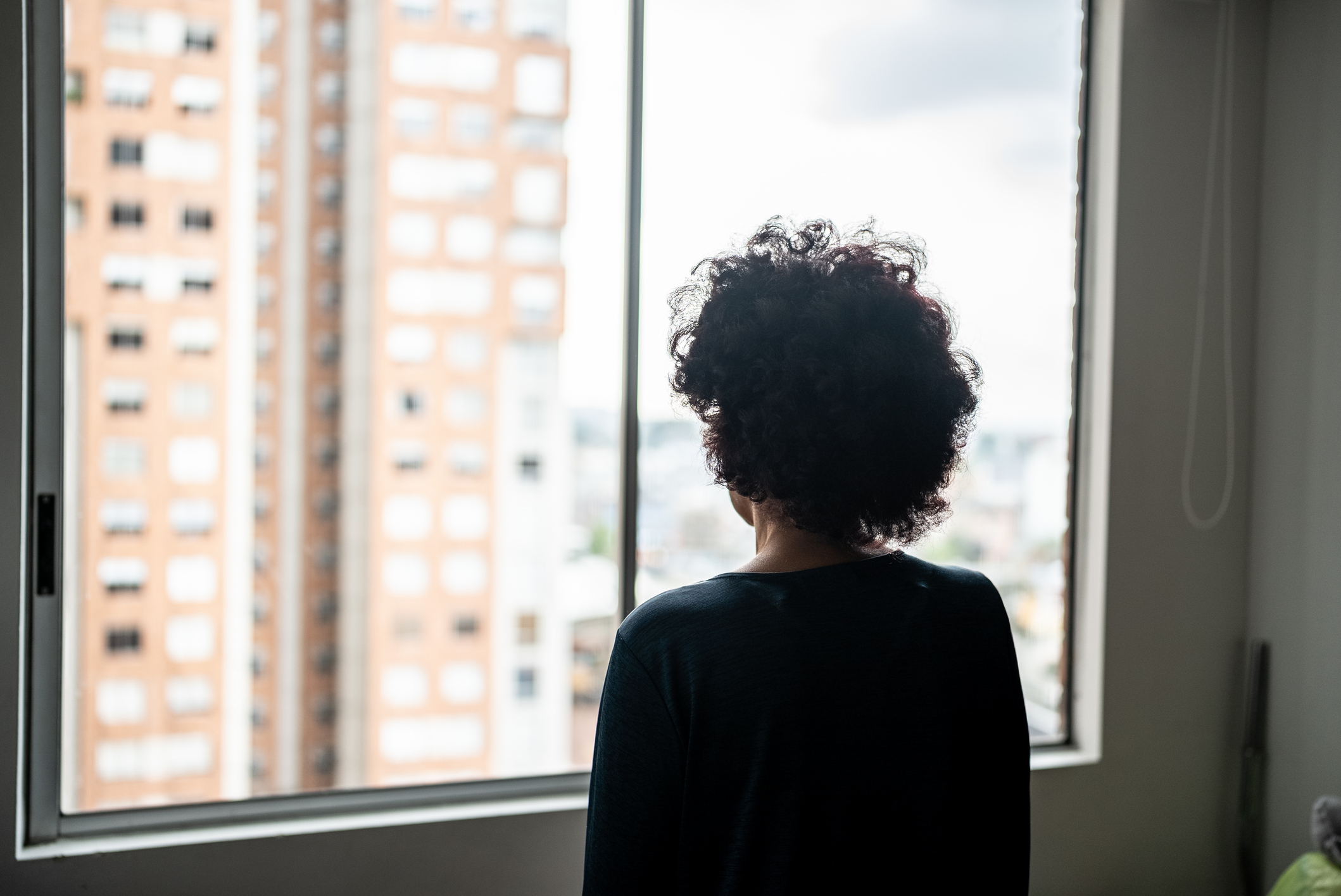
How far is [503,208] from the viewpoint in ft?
6.99

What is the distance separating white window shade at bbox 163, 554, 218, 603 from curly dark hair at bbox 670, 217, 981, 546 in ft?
4.42

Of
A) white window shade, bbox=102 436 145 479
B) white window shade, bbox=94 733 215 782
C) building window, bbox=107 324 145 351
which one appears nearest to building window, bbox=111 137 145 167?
building window, bbox=107 324 145 351

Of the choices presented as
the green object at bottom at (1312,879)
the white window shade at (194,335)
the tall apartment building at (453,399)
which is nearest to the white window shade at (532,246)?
the tall apartment building at (453,399)

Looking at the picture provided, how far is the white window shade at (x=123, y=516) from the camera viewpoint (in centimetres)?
164

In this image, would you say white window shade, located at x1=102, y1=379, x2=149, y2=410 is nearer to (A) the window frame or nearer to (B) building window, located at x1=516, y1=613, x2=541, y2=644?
(A) the window frame

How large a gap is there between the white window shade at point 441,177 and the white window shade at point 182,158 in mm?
414

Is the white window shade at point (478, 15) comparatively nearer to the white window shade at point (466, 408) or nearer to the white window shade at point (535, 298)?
the white window shade at point (535, 298)

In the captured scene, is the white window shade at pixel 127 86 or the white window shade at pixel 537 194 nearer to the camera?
the white window shade at pixel 127 86

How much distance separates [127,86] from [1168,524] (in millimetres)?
2320

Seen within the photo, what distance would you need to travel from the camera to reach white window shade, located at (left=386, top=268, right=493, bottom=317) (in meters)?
2.13

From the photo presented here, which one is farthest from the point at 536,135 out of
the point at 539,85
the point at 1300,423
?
the point at 1300,423

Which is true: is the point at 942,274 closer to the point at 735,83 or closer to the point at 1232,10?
the point at 735,83

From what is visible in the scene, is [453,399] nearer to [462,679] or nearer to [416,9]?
[462,679]

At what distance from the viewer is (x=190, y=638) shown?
5.93 ft
